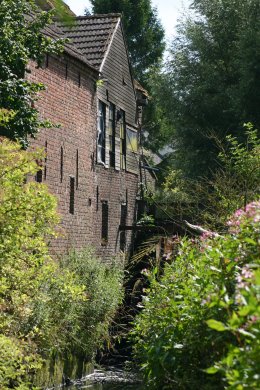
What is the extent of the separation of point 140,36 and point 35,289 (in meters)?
38.2

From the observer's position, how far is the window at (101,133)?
26.1m

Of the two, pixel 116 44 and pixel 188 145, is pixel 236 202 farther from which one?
pixel 188 145

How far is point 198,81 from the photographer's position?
115ft

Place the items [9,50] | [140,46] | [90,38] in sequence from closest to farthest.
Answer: [9,50] < [90,38] < [140,46]

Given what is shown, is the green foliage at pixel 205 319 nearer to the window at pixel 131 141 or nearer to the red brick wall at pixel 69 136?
the red brick wall at pixel 69 136

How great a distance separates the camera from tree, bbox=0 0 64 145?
55.5 ft

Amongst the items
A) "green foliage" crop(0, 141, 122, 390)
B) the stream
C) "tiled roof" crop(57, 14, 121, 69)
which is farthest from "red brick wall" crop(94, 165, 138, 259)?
the stream

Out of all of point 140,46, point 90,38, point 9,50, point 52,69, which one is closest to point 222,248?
point 9,50

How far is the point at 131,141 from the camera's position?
30.3 m

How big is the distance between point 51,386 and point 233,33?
2061cm

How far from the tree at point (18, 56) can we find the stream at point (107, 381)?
5847 mm

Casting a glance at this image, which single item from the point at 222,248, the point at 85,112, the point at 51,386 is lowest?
the point at 51,386

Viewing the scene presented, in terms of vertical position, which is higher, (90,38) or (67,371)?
(90,38)

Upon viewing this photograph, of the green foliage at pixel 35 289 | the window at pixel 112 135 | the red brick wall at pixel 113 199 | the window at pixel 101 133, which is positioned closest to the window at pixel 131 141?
the red brick wall at pixel 113 199
